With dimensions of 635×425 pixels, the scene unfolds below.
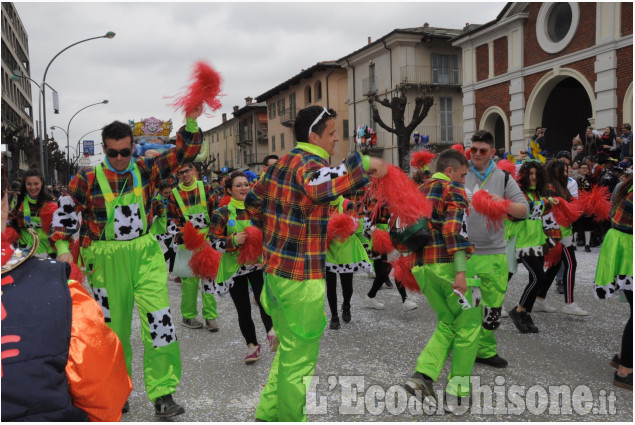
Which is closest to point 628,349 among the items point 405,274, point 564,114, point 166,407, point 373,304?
point 405,274

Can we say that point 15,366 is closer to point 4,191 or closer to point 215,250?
point 4,191

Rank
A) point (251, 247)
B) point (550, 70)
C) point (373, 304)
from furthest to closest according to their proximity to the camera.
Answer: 1. point (550, 70)
2. point (373, 304)
3. point (251, 247)

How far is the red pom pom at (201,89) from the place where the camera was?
11.6ft

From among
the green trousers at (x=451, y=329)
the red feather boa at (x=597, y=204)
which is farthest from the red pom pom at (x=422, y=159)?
the red feather boa at (x=597, y=204)

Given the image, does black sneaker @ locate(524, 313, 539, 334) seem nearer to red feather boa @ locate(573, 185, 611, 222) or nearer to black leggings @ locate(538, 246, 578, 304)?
black leggings @ locate(538, 246, 578, 304)

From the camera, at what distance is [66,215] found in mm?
3801

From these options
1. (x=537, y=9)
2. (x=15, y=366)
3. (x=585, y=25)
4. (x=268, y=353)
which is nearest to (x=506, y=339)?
(x=268, y=353)

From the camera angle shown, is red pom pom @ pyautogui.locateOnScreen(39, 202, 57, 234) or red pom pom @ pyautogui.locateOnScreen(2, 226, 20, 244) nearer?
red pom pom @ pyautogui.locateOnScreen(2, 226, 20, 244)

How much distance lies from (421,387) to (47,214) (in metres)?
5.46

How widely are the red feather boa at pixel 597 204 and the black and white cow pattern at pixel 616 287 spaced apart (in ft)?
6.04

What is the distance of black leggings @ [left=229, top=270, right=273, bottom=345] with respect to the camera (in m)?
4.92

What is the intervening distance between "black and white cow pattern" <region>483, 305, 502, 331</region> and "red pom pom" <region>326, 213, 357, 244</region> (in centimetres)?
168

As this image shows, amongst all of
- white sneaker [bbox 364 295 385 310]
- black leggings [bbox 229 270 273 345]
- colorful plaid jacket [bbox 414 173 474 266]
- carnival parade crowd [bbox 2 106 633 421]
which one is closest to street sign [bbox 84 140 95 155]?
white sneaker [bbox 364 295 385 310]

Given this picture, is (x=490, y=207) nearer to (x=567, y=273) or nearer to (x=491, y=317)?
(x=491, y=317)
